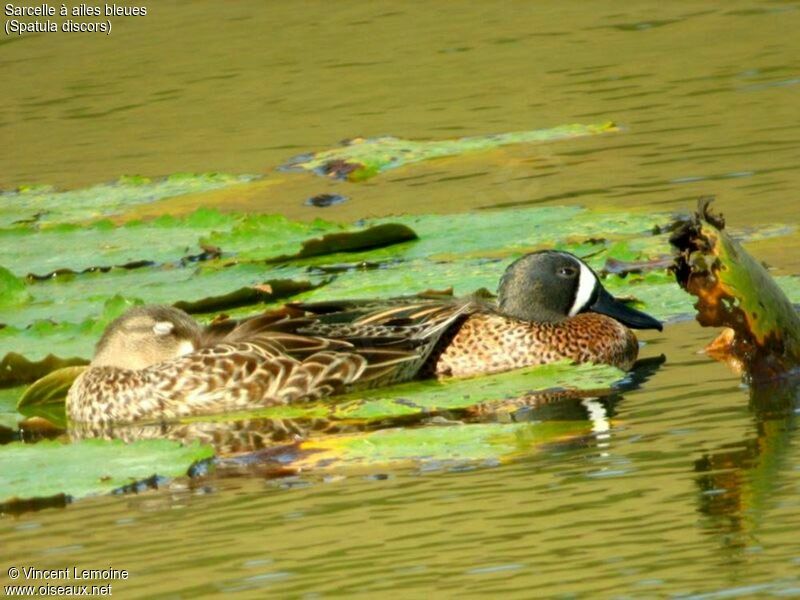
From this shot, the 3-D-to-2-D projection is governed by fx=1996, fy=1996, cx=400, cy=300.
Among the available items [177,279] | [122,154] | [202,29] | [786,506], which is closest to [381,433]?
[786,506]

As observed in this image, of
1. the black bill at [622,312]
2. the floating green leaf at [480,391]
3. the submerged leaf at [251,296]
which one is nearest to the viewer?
the floating green leaf at [480,391]

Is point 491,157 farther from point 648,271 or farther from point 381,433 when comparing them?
point 381,433

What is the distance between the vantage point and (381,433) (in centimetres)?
777

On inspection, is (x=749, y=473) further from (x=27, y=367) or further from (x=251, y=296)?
(x=251, y=296)

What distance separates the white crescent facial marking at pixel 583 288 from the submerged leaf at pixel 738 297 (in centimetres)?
148

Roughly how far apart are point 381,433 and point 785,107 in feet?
25.0

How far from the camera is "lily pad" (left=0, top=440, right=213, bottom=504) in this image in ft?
23.6

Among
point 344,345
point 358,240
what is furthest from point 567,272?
point 358,240

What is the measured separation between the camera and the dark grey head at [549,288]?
31.9ft

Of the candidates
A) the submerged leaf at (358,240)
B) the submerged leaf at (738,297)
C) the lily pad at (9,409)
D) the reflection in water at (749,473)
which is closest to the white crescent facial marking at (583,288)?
the submerged leaf at (738,297)

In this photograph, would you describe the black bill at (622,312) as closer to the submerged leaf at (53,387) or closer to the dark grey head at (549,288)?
the dark grey head at (549,288)

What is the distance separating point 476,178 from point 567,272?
410 cm

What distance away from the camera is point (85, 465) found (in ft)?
24.6

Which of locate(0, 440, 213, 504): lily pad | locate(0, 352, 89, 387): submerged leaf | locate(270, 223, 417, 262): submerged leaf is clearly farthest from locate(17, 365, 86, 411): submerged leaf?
locate(270, 223, 417, 262): submerged leaf
